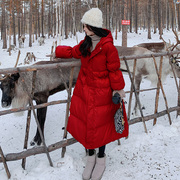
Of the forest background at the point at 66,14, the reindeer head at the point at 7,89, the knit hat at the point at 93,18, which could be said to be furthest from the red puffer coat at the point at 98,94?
the forest background at the point at 66,14

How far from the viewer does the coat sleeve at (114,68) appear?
2.09m

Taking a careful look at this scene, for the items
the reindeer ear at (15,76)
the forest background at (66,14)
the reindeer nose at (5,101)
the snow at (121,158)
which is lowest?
the snow at (121,158)

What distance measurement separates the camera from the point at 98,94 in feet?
7.18

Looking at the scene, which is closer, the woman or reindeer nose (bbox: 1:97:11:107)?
the woman

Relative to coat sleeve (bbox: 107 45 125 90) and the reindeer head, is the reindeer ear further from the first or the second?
coat sleeve (bbox: 107 45 125 90)

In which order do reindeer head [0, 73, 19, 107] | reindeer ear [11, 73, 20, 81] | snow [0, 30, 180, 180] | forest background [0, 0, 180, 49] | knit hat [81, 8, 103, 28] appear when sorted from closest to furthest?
knit hat [81, 8, 103, 28] < snow [0, 30, 180, 180] < reindeer ear [11, 73, 20, 81] < reindeer head [0, 73, 19, 107] < forest background [0, 0, 180, 49]

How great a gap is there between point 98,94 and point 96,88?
0.07 metres

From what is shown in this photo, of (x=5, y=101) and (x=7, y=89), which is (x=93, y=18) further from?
(x=5, y=101)

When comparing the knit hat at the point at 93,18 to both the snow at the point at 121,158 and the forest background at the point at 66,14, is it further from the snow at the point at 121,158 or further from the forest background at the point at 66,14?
the forest background at the point at 66,14

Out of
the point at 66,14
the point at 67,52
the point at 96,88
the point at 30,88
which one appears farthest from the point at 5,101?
the point at 66,14

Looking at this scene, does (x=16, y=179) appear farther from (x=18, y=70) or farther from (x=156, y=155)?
(x=156, y=155)

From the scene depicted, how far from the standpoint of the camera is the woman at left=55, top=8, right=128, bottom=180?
2.09 meters

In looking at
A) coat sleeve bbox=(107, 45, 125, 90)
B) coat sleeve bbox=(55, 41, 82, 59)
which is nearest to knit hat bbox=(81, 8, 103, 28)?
coat sleeve bbox=(107, 45, 125, 90)

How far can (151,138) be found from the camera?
321cm
